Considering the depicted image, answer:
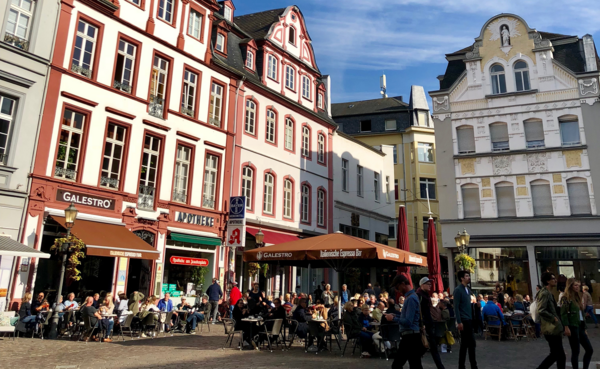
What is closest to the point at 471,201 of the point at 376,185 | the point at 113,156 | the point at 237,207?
the point at 376,185

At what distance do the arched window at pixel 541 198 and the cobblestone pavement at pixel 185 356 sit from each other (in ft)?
42.8

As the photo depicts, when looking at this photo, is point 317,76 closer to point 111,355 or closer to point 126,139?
point 126,139

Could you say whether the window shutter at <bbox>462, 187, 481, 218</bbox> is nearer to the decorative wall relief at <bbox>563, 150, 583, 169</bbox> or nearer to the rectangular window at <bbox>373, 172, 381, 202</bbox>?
the decorative wall relief at <bbox>563, 150, 583, 169</bbox>

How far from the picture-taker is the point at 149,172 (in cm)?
1841

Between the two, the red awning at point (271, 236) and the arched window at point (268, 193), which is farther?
the arched window at point (268, 193)

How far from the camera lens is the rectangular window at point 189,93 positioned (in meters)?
20.1

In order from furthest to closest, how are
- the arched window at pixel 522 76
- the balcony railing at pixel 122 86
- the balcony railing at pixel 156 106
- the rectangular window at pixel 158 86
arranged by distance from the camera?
the arched window at pixel 522 76 → the rectangular window at pixel 158 86 → the balcony railing at pixel 156 106 → the balcony railing at pixel 122 86

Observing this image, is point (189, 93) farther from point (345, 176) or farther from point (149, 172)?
point (345, 176)

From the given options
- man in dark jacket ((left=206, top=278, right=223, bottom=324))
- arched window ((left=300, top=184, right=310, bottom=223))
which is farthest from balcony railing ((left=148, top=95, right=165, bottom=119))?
arched window ((left=300, top=184, right=310, bottom=223))

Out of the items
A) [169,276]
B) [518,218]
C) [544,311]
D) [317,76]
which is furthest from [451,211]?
[544,311]

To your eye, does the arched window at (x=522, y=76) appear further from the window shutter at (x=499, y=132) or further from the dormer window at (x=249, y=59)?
the dormer window at (x=249, y=59)

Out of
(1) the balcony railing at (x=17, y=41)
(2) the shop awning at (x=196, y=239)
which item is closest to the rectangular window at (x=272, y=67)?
(2) the shop awning at (x=196, y=239)

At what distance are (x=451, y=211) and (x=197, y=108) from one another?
14961 millimetres

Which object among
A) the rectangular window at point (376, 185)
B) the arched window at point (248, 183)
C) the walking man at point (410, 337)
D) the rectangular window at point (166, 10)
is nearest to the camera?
the walking man at point (410, 337)
